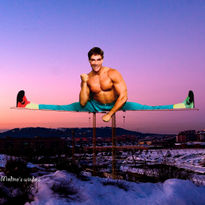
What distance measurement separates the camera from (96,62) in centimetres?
1017

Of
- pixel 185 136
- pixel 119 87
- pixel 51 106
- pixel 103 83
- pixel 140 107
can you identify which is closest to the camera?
pixel 119 87

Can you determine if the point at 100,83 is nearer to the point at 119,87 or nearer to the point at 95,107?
the point at 119,87

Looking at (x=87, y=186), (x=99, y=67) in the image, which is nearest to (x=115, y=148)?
(x=99, y=67)

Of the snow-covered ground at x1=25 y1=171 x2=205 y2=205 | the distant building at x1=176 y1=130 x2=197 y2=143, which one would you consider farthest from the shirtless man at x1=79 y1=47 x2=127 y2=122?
the distant building at x1=176 y1=130 x2=197 y2=143

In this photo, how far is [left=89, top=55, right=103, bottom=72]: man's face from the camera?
33.4 ft

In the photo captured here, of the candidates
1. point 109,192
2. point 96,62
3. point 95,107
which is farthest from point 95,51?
point 109,192

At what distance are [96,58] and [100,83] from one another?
0.95m

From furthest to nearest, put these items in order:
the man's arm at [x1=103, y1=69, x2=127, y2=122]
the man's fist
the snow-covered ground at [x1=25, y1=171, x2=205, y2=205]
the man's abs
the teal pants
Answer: the teal pants
the man's fist
the man's abs
the man's arm at [x1=103, y1=69, x2=127, y2=122]
the snow-covered ground at [x1=25, y1=171, x2=205, y2=205]

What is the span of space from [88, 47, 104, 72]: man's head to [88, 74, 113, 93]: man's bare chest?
1.12ft

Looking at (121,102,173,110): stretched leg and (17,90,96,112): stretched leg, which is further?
(121,102,173,110): stretched leg

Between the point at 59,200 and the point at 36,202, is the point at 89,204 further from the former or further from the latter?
the point at 36,202

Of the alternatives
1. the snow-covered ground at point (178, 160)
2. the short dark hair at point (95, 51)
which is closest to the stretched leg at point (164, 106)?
the snow-covered ground at point (178, 160)

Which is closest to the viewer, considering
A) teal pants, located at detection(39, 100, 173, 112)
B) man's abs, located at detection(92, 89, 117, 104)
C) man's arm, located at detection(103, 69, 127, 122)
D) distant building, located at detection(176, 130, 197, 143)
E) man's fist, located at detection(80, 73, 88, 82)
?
man's arm, located at detection(103, 69, 127, 122)

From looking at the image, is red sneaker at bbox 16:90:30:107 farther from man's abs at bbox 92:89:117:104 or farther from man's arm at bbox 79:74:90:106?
man's abs at bbox 92:89:117:104
